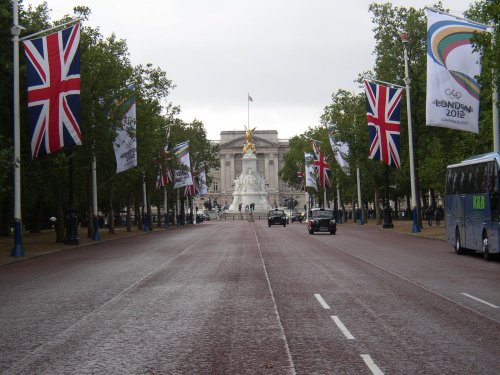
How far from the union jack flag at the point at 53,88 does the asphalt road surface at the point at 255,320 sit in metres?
8.32

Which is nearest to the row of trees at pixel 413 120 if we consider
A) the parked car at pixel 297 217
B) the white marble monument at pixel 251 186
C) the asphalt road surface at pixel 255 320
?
the asphalt road surface at pixel 255 320

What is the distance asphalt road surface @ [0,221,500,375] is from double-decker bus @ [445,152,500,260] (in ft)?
8.24

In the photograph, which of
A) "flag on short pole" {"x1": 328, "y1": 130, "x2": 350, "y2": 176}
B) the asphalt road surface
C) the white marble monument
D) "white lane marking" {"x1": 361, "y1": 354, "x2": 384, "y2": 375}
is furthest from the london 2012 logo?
the white marble monument

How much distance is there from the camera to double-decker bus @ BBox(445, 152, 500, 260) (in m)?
25.0

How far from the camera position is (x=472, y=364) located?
870cm

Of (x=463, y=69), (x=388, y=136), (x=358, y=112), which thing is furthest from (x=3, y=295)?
(x=358, y=112)

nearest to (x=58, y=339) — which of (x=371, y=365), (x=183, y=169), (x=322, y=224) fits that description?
(x=371, y=365)

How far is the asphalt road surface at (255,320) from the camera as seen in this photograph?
352 inches

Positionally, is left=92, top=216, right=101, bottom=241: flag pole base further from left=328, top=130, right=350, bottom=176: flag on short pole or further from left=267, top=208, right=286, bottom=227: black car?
left=267, top=208, right=286, bottom=227: black car

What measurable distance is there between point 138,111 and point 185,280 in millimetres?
40374

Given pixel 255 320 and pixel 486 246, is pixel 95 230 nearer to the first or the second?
pixel 486 246

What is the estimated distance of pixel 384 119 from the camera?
4425 centimetres

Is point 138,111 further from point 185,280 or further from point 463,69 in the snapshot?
point 185,280

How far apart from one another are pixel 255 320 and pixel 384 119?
110ft
